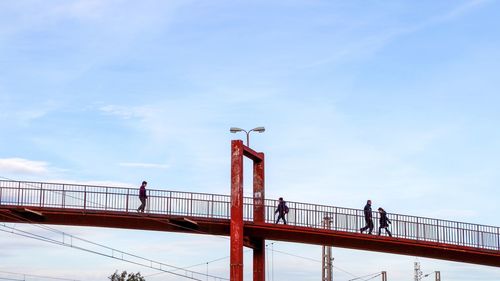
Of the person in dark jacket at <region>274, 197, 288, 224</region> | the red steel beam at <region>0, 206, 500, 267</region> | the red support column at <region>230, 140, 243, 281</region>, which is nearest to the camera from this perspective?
the red support column at <region>230, 140, 243, 281</region>

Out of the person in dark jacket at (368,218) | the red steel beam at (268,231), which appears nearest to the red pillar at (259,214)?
the red steel beam at (268,231)

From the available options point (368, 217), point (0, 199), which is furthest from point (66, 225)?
point (368, 217)

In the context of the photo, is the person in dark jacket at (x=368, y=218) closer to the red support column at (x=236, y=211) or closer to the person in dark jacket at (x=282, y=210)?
the person in dark jacket at (x=282, y=210)

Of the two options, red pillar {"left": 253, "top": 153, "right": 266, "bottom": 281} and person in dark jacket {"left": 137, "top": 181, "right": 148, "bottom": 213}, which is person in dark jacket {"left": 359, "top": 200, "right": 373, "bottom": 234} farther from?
person in dark jacket {"left": 137, "top": 181, "right": 148, "bottom": 213}

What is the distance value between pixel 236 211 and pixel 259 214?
2.31 m

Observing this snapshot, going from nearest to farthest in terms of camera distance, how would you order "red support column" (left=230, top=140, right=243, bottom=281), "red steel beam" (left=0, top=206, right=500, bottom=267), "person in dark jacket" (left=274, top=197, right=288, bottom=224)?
1. "red support column" (left=230, top=140, right=243, bottom=281)
2. "red steel beam" (left=0, top=206, right=500, bottom=267)
3. "person in dark jacket" (left=274, top=197, right=288, bottom=224)

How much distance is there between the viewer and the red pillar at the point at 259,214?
39.8 m

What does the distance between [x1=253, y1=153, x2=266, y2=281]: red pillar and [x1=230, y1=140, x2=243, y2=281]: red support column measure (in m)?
1.59

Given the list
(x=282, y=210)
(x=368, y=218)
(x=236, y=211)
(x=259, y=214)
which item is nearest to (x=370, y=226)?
(x=368, y=218)

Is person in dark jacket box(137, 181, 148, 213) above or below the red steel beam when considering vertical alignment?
above

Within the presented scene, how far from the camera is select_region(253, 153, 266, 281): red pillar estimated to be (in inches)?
1569

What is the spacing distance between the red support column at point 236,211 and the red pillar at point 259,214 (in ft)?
5.23

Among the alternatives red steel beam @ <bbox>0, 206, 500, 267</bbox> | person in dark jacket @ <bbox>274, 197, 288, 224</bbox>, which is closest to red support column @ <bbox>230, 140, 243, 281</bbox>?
red steel beam @ <bbox>0, 206, 500, 267</bbox>

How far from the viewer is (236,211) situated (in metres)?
37.8
